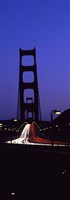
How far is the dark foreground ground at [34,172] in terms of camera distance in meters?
25.9

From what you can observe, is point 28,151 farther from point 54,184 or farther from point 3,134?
point 3,134

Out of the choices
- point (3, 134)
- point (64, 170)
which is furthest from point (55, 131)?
point (64, 170)

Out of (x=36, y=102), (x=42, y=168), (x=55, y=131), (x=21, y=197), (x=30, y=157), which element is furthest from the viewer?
(x=36, y=102)

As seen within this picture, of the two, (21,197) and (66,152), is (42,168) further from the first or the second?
(21,197)

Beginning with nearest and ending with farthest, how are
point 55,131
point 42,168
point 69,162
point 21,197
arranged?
point 21,197, point 69,162, point 42,168, point 55,131

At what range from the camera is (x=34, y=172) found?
31047 mm

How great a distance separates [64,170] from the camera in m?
28.3

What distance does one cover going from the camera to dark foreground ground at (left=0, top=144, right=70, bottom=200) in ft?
85.1

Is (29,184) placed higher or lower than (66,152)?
lower

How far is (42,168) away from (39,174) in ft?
2.39

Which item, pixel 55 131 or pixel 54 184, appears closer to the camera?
pixel 54 184

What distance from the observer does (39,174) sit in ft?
99.7

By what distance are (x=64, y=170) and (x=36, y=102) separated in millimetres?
78590

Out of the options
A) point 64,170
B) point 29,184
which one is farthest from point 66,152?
point 29,184
